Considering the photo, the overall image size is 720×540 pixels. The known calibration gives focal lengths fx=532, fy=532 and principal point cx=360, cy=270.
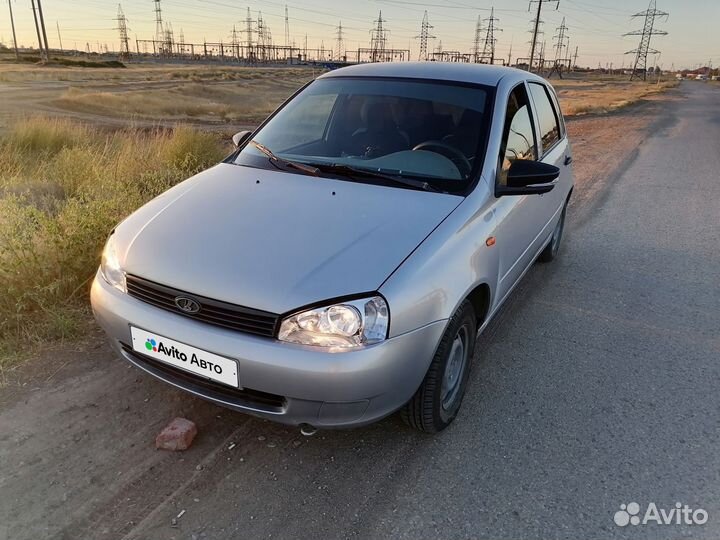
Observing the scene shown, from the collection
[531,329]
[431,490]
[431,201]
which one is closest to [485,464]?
[431,490]

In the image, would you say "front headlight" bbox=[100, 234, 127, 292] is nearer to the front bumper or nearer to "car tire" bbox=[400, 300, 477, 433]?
the front bumper

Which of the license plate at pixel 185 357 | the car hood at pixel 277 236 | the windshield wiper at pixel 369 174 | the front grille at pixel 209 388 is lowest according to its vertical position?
the front grille at pixel 209 388

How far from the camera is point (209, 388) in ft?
7.68

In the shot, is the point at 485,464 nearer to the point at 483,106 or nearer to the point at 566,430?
the point at 566,430

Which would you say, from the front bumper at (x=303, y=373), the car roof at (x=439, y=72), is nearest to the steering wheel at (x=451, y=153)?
the car roof at (x=439, y=72)

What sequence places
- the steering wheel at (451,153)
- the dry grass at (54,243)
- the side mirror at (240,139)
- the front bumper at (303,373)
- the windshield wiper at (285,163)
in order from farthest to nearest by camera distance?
1. the side mirror at (240,139)
2. the dry grass at (54,243)
3. the windshield wiper at (285,163)
4. the steering wheel at (451,153)
5. the front bumper at (303,373)

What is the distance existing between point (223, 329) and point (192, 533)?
805 millimetres

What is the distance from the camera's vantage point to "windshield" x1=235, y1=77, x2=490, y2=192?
10.2 ft

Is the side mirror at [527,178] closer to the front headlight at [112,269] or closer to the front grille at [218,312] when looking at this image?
the front grille at [218,312]

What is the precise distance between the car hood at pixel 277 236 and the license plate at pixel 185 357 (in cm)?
25

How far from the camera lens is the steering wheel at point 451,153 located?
9.94 feet

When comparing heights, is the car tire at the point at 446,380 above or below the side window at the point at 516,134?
below

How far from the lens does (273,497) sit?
2293 mm

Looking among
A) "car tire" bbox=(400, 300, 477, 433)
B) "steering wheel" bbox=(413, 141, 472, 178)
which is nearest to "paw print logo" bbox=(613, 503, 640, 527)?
"car tire" bbox=(400, 300, 477, 433)
